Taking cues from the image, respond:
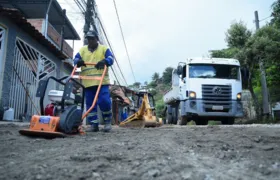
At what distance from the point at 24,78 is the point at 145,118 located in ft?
14.5

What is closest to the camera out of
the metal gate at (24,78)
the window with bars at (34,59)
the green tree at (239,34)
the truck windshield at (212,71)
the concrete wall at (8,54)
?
the concrete wall at (8,54)

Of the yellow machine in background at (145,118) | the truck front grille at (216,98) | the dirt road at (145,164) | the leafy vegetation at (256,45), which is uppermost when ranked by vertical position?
the leafy vegetation at (256,45)

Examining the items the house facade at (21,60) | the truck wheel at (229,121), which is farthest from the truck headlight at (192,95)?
the house facade at (21,60)

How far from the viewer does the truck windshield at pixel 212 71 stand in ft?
33.2

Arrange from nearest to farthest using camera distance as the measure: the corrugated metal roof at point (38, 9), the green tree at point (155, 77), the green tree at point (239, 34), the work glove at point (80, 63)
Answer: the work glove at point (80, 63) < the corrugated metal roof at point (38, 9) < the green tree at point (239, 34) < the green tree at point (155, 77)

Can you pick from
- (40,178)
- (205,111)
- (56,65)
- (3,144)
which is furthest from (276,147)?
(56,65)

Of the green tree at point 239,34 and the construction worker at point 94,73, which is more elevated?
the green tree at point 239,34

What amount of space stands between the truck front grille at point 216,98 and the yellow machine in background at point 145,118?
8.44 ft

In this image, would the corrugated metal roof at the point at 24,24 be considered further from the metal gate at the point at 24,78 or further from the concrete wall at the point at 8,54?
the metal gate at the point at 24,78

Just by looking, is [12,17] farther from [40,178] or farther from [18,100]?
[40,178]

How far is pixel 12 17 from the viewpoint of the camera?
297 inches

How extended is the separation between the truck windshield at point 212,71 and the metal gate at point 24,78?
576cm

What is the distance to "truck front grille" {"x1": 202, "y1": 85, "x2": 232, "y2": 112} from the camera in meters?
9.82

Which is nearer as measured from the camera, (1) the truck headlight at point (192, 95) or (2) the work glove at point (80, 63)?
(2) the work glove at point (80, 63)
